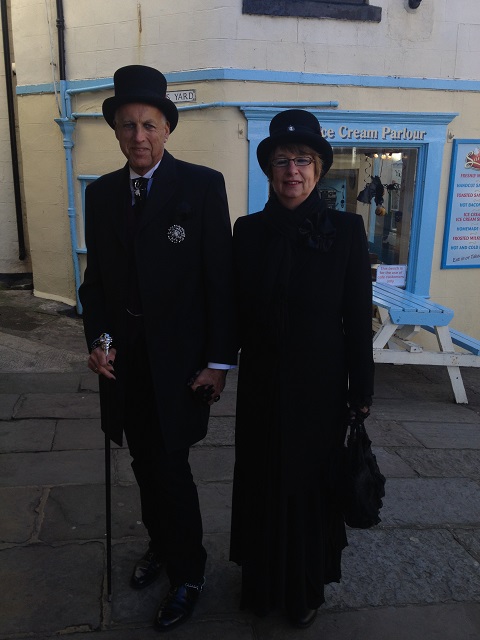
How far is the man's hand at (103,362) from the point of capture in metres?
2.31

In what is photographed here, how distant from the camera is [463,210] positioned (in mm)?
6832

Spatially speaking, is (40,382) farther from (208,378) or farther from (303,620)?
(303,620)

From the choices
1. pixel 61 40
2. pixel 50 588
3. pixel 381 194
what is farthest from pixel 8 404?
pixel 381 194

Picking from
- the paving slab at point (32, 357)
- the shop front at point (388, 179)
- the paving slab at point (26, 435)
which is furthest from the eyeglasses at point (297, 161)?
the shop front at point (388, 179)

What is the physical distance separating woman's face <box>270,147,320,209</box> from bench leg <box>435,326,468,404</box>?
3.41 m

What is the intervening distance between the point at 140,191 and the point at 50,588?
1.75 m

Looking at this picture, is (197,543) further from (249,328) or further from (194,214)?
(194,214)

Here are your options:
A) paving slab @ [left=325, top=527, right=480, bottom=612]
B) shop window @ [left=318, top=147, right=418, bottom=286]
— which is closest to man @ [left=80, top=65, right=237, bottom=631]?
paving slab @ [left=325, top=527, right=480, bottom=612]

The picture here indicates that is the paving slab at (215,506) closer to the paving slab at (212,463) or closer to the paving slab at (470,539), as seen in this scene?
the paving slab at (212,463)

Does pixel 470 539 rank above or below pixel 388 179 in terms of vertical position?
below

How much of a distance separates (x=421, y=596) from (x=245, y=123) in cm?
482

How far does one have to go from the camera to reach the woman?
2207mm

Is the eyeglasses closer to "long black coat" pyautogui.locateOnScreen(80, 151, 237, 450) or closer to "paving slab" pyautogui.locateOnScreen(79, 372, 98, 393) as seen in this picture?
"long black coat" pyautogui.locateOnScreen(80, 151, 237, 450)

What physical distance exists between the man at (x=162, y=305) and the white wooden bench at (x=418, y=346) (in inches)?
121
